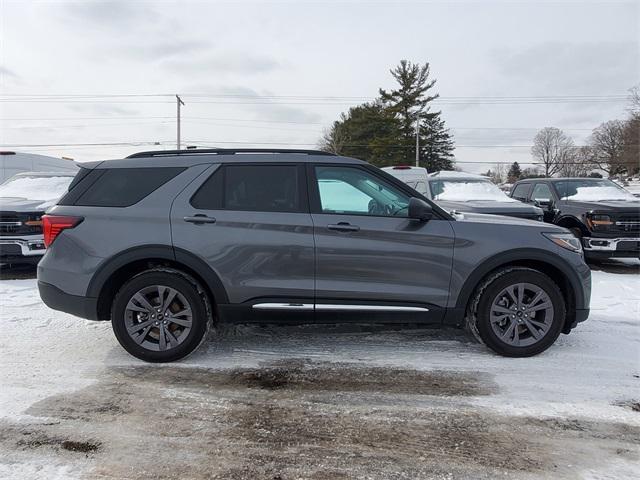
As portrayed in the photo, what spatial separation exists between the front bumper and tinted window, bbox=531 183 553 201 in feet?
6.12

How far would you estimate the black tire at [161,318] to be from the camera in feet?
12.6

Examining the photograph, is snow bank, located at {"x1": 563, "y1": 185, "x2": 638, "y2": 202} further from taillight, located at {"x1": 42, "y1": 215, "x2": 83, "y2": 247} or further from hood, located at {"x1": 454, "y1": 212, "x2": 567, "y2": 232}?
taillight, located at {"x1": 42, "y1": 215, "x2": 83, "y2": 247}

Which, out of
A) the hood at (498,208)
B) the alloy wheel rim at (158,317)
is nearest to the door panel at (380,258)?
the alloy wheel rim at (158,317)

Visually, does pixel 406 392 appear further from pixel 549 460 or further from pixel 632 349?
pixel 632 349

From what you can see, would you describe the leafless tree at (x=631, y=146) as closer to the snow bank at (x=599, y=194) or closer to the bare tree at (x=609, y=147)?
the bare tree at (x=609, y=147)

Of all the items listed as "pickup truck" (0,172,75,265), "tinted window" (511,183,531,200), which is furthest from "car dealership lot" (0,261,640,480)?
"tinted window" (511,183,531,200)

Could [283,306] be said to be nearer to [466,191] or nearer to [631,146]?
[466,191]

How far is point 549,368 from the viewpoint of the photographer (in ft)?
12.5

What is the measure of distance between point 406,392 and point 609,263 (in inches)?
312

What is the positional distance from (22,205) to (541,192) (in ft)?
34.4

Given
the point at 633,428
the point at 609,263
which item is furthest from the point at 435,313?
the point at 609,263

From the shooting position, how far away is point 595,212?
8188 mm

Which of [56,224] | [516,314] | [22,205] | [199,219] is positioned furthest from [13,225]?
[516,314]

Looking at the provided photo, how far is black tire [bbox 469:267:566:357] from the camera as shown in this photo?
391 cm
